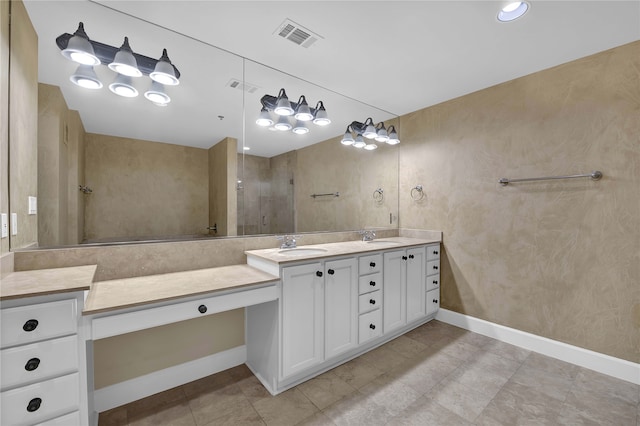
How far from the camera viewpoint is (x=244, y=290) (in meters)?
1.67

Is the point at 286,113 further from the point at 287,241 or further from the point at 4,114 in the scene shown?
the point at 4,114

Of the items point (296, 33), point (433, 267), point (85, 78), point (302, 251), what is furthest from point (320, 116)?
point (433, 267)

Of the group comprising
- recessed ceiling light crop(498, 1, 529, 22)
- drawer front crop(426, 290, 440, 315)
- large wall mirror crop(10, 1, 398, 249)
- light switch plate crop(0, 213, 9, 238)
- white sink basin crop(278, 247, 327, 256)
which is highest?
recessed ceiling light crop(498, 1, 529, 22)

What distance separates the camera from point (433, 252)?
3.00 meters

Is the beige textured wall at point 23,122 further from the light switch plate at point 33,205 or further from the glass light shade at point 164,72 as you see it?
the glass light shade at point 164,72

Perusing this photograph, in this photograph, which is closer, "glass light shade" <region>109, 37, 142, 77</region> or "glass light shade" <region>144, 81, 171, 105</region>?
"glass light shade" <region>109, 37, 142, 77</region>

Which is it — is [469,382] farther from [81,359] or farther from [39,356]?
[39,356]

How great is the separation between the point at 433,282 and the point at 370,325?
1.09 m

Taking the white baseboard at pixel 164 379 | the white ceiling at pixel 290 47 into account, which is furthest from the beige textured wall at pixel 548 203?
the white baseboard at pixel 164 379

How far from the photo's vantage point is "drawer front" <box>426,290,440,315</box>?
9.66 feet

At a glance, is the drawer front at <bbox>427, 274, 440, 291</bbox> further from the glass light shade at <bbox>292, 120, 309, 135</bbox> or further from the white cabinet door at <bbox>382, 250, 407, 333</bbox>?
the glass light shade at <bbox>292, 120, 309, 135</bbox>

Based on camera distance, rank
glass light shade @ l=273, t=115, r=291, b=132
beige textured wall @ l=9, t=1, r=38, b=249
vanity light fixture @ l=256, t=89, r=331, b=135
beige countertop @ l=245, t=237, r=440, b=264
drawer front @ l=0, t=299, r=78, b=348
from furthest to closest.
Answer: glass light shade @ l=273, t=115, r=291, b=132, vanity light fixture @ l=256, t=89, r=331, b=135, beige countertop @ l=245, t=237, r=440, b=264, beige textured wall @ l=9, t=1, r=38, b=249, drawer front @ l=0, t=299, r=78, b=348

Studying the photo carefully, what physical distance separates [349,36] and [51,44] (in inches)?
70.6

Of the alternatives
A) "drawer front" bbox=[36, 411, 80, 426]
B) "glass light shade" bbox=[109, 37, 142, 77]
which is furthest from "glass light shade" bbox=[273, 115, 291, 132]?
"drawer front" bbox=[36, 411, 80, 426]
